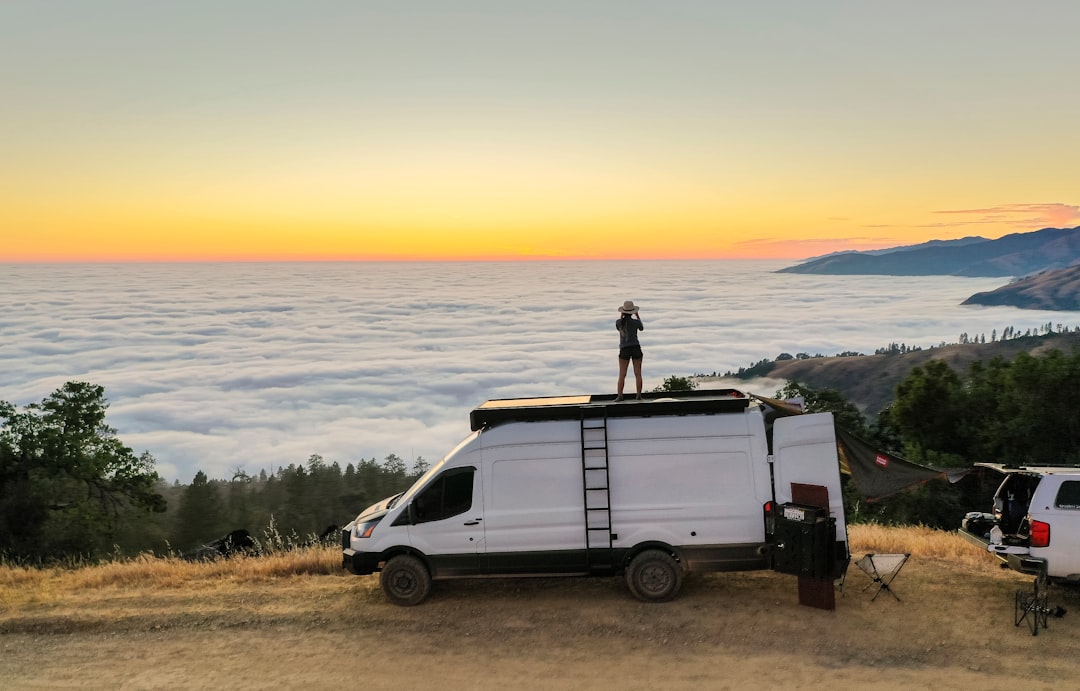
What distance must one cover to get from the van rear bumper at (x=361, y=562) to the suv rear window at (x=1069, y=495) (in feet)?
28.1

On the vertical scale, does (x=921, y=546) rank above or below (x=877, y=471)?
below

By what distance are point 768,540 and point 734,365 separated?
583 feet

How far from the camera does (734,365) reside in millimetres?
182875

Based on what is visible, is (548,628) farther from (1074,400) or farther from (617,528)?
(1074,400)

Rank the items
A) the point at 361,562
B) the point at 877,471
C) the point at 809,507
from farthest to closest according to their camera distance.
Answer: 1. the point at 877,471
2. the point at 361,562
3. the point at 809,507

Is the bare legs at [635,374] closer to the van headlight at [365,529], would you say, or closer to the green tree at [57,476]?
the van headlight at [365,529]

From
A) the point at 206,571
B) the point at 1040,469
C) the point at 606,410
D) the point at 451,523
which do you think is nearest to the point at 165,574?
the point at 206,571

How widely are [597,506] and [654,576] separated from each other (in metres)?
1.18

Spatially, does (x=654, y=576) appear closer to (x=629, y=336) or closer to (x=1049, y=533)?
(x=629, y=336)

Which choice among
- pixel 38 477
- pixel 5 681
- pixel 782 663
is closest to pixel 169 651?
pixel 5 681

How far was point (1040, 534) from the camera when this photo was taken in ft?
31.8

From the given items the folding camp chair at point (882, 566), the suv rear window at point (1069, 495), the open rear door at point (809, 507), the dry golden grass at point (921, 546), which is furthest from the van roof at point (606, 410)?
the dry golden grass at point (921, 546)

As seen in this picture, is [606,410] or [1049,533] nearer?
[1049,533]

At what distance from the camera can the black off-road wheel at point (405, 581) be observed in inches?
416
